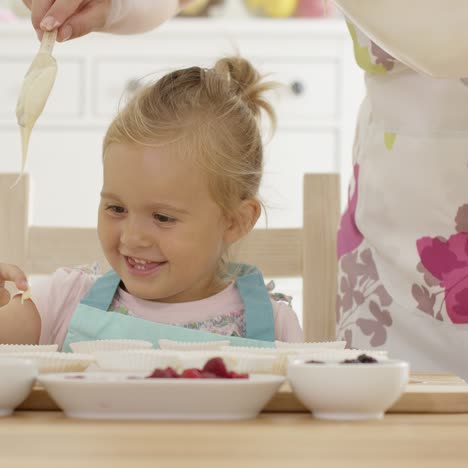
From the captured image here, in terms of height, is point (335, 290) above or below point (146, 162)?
below

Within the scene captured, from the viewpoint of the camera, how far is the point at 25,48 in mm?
3154

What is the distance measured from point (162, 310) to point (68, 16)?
0.41 metres

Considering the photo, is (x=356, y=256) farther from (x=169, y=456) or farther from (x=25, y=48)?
(x=25, y=48)

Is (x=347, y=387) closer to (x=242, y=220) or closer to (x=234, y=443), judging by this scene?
(x=234, y=443)

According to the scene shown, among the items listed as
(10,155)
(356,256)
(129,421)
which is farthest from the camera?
(10,155)

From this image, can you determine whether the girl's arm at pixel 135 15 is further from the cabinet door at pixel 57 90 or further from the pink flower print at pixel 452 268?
the cabinet door at pixel 57 90

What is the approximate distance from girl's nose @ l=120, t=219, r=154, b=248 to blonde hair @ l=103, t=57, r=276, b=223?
0.38ft

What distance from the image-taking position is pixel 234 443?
0.59 metres

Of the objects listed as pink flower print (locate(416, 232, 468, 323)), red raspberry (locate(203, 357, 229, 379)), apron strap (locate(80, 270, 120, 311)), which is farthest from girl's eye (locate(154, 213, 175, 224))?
red raspberry (locate(203, 357, 229, 379))

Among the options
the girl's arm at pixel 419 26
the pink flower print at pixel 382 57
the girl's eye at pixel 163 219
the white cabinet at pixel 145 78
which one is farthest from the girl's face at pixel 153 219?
the white cabinet at pixel 145 78

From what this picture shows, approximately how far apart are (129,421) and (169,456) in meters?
0.13

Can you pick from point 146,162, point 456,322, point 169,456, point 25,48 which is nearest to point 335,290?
point 456,322

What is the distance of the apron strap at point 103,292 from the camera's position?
132 centimetres

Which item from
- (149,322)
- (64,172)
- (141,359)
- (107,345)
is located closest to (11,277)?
(149,322)
